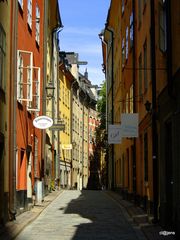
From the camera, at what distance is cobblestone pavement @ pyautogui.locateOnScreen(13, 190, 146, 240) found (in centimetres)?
1403

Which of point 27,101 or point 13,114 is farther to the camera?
point 27,101

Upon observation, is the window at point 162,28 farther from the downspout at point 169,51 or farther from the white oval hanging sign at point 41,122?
the white oval hanging sign at point 41,122

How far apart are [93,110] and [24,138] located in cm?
6058

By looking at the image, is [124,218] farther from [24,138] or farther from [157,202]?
[24,138]

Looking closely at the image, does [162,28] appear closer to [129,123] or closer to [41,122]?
[129,123]

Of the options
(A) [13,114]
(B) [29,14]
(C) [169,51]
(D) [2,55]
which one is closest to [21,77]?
(A) [13,114]

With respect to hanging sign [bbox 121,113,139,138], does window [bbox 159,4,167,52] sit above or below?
above

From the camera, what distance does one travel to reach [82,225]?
16609 mm

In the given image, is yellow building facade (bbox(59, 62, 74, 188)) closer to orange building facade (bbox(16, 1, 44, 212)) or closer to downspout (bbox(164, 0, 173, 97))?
orange building facade (bbox(16, 1, 44, 212))


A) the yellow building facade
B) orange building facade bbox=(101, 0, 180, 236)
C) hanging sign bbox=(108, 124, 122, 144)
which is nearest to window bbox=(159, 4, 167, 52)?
orange building facade bbox=(101, 0, 180, 236)

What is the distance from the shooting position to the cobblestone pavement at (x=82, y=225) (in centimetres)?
1403

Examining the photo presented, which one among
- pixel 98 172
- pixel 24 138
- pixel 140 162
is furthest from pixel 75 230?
pixel 98 172

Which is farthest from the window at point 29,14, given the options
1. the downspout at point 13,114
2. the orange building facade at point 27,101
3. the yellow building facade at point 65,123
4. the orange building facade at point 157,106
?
the yellow building facade at point 65,123

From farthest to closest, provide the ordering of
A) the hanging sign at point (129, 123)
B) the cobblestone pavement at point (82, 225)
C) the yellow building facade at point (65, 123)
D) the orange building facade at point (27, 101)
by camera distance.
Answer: the yellow building facade at point (65, 123) < the hanging sign at point (129, 123) < the orange building facade at point (27, 101) < the cobblestone pavement at point (82, 225)
